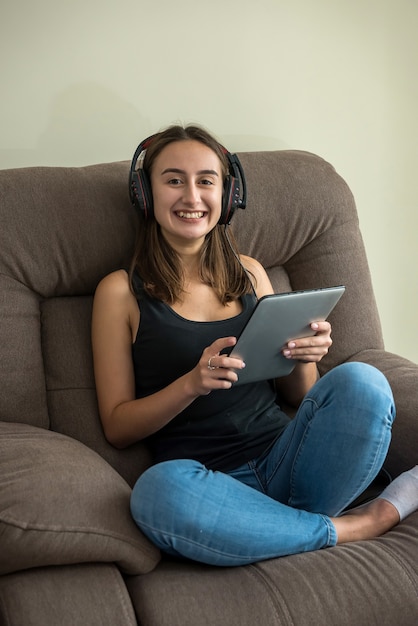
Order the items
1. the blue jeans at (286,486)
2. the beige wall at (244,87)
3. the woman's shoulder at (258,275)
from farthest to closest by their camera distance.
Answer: the beige wall at (244,87), the woman's shoulder at (258,275), the blue jeans at (286,486)

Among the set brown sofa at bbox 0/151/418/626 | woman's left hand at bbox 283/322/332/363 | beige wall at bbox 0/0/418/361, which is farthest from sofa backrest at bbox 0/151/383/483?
woman's left hand at bbox 283/322/332/363

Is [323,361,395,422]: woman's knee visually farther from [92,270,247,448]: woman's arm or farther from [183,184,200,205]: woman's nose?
[183,184,200,205]: woman's nose

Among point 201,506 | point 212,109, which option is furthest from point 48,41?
point 201,506

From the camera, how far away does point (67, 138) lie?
6.79ft

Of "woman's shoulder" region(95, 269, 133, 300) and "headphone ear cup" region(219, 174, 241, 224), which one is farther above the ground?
"headphone ear cup" region(219, 174, 241, 224)

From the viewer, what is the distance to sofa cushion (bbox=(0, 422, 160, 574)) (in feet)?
4.05

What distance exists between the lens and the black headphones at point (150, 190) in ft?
5.65

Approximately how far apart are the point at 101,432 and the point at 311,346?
473mm

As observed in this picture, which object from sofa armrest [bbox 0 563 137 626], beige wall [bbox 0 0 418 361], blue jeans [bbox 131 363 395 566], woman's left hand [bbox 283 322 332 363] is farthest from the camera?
beige wall [bbox 0 0 418 361]

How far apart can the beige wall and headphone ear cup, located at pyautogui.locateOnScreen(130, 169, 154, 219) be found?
42 cm

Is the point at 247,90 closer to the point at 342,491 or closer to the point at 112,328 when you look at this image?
the point at 112,328

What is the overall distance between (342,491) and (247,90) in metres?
1.18

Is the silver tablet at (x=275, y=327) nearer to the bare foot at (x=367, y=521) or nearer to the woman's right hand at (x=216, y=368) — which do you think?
the woman's right hand at (x=216, y=368)

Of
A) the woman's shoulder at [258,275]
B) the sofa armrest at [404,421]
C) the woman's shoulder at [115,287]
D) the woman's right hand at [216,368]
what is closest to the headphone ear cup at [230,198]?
the woman's shoulder at [258,275]
